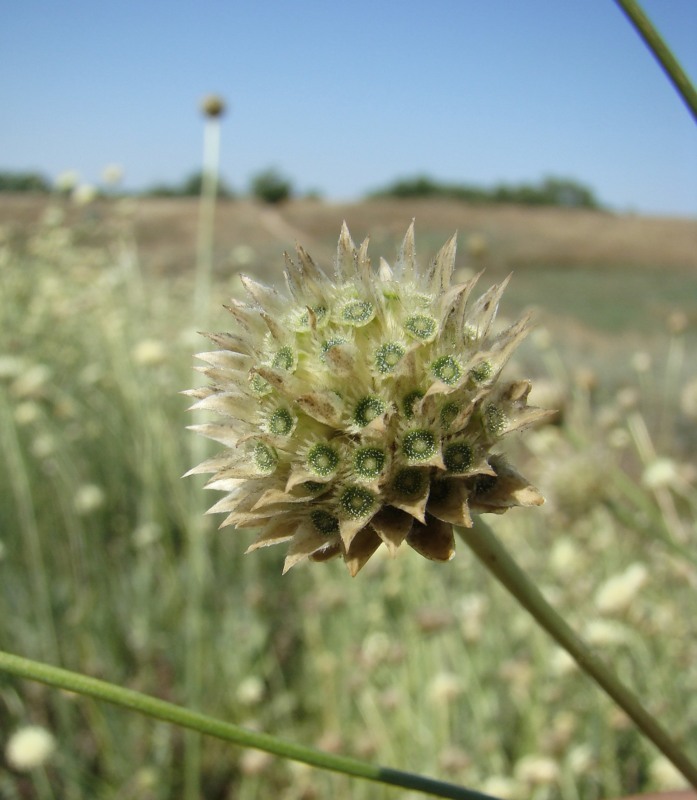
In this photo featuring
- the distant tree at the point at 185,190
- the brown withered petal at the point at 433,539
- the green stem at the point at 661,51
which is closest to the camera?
the green stem at the point at 661,51

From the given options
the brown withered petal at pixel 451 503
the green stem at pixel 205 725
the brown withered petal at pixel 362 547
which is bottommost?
the green stem at pixel 205 725

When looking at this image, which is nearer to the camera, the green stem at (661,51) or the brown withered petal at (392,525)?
the green stem at (661,51)

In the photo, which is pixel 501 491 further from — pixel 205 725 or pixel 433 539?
pixel 205 725

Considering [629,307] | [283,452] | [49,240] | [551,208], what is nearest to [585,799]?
[283,452]

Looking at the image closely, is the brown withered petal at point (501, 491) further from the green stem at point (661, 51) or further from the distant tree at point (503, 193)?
the distant tree at point (503, 193)

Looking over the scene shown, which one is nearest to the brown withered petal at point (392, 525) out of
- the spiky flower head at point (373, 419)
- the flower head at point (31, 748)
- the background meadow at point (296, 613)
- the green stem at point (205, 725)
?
the spiky flower head at point (373, 419)

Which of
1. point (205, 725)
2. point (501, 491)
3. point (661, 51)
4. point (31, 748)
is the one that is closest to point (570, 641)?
point (501, 491)

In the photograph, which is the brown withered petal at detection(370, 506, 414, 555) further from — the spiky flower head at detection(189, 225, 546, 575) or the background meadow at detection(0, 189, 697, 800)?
the background meadow at detection(0, 189, 697, 800)
